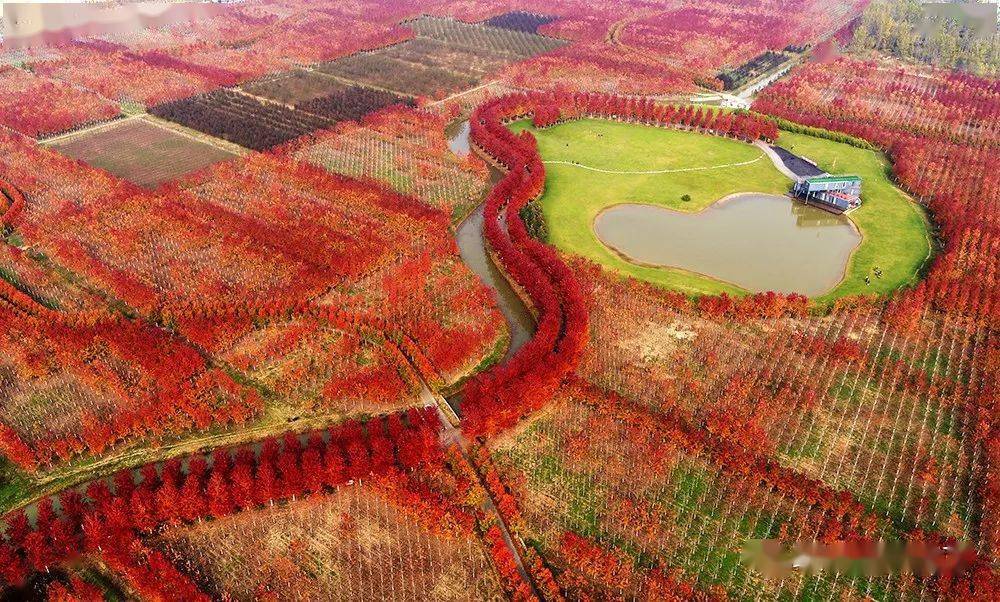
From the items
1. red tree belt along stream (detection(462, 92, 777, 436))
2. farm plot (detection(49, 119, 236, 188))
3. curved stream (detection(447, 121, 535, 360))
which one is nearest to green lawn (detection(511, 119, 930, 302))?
red tree belt along stream (detection(462, 92, 777, 436))

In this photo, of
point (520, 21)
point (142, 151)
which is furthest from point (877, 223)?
point (520, 21)

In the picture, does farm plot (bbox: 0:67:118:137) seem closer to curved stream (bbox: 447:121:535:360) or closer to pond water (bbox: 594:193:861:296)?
curved stream (bbox: 447:121:535:360)

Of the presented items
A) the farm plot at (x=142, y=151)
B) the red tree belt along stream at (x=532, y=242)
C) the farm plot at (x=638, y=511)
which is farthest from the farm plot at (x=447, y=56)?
the farm plot at (x=638, y=511)

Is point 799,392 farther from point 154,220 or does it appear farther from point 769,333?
point 154,220

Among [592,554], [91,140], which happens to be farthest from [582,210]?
[91,140]

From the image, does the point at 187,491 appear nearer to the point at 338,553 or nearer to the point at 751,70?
the point at 338,553

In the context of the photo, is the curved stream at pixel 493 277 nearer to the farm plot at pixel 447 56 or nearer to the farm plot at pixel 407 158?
the farm plot at pixel 407 158

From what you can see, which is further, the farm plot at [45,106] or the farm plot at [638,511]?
the farm plot at [45,106]
